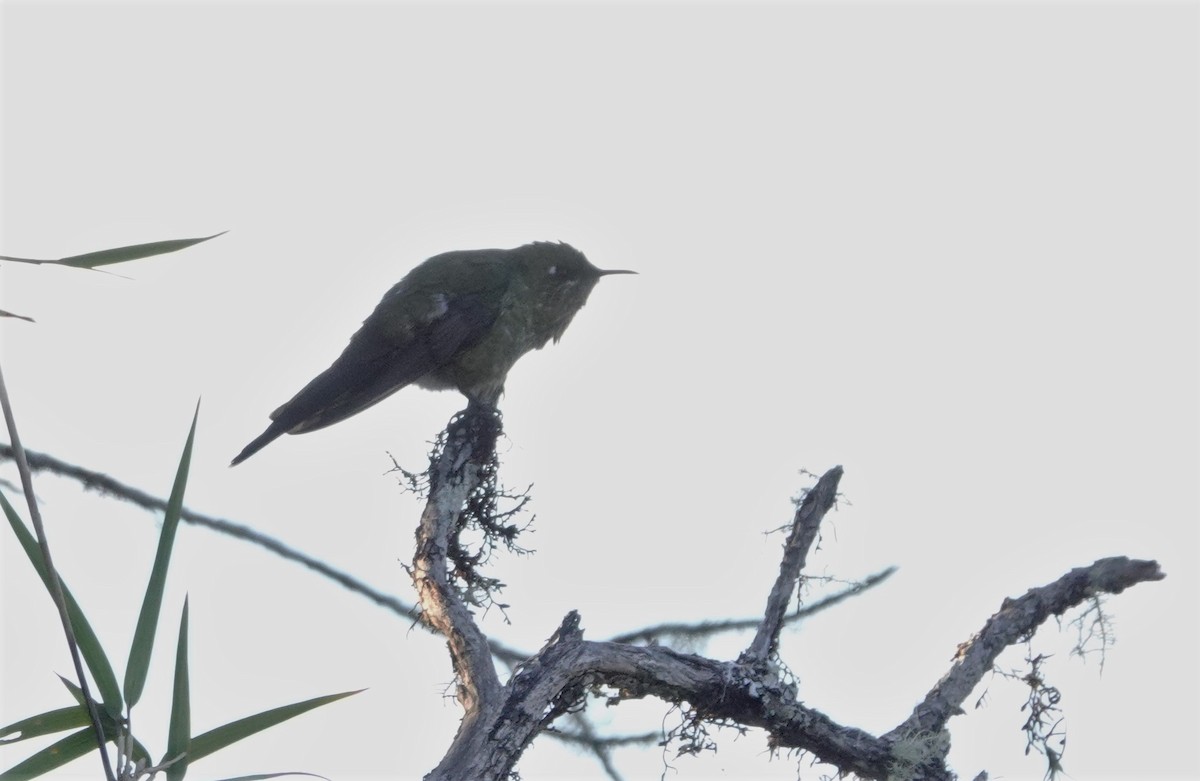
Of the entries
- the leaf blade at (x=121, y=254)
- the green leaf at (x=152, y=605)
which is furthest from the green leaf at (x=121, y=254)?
the green leaf at (x=152, y=605)

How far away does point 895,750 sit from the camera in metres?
2.90

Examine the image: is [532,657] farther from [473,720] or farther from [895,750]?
[895,750]

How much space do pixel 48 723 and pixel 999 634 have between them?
2053mm

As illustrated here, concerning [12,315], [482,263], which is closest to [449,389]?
[482,263]

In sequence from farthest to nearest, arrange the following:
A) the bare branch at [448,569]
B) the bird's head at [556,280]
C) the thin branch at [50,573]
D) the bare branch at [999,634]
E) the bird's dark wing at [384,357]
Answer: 1. the bird's head at [556,280]
2. the bird's dark wing at [384,357]
3. the bare branch at [999,634]
4. the bare branch at [448,569]
5. the thin branch at [50,573]

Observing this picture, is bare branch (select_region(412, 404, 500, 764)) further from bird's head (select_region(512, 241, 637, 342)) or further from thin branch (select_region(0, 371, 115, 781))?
bird's head (select_region(512, 241, 637, 342))

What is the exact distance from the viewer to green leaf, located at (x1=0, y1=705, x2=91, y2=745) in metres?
2.66

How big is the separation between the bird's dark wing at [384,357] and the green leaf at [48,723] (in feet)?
10.4

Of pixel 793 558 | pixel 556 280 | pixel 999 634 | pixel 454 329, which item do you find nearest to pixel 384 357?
pixel 454 329

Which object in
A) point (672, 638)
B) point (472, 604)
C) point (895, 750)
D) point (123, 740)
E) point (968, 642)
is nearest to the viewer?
point (123, 740)

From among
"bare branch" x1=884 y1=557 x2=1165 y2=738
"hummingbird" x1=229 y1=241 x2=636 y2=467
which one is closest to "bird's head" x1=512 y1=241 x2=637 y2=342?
"hummingbird" x1=229 y1=241 x2=636 y2=467

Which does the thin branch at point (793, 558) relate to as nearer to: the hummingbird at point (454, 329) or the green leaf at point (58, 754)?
the green leaf at point (58, 754)

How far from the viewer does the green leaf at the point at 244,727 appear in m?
2.67

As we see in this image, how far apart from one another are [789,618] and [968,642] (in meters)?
0.41
